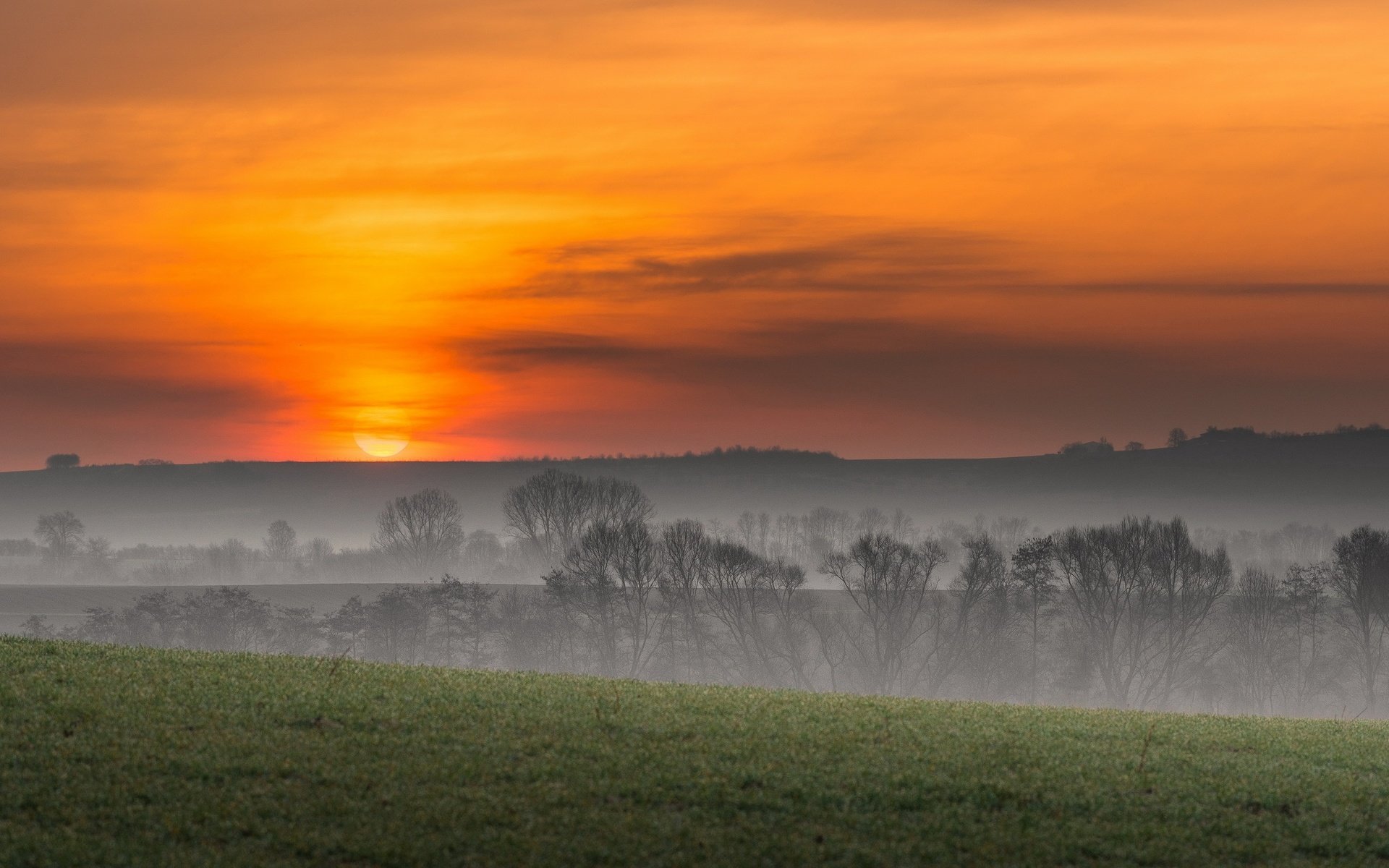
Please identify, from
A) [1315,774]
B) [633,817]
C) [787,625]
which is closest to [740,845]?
[633,817]

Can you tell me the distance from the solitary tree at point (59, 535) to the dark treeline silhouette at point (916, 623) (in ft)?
227

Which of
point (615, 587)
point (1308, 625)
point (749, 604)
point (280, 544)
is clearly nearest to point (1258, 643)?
point (1308, 625)

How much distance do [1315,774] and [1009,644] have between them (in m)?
78.5

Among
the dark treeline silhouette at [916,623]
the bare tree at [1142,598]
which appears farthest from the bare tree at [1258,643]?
the bare tree at [1142,598]

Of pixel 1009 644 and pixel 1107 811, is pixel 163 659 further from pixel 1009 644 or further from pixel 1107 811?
pixel 1009 644

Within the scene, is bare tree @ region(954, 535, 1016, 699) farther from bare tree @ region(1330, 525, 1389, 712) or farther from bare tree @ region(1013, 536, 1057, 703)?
bare tree @ region(1330, 525, 1389, 712)

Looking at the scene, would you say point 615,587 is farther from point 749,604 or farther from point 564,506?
point 564,506

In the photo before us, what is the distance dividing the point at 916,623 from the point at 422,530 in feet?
201

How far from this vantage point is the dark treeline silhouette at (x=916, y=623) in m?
89.6

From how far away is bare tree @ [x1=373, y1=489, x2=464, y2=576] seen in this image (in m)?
136

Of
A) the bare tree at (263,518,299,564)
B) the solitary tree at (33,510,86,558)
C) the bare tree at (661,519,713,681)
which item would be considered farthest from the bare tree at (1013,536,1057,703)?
the solitary tree at (33,510,86,558)

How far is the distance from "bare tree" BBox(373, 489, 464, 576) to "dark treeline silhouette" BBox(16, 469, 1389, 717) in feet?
132

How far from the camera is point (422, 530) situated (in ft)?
450

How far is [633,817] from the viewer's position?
41.2ft
